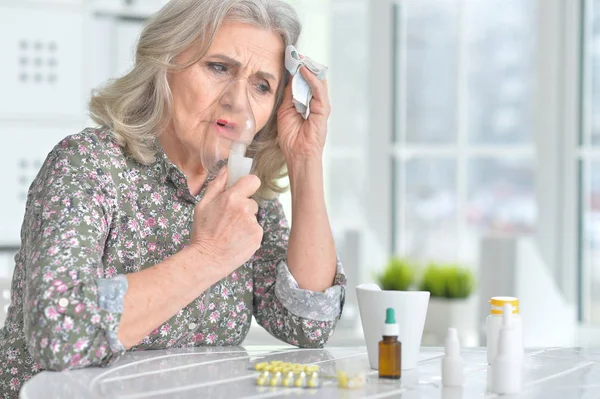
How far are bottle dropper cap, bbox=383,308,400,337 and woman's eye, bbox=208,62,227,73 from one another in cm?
73

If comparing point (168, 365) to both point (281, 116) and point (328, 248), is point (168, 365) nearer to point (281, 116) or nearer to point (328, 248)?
point (328, 248)

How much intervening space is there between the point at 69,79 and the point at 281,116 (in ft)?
6.01

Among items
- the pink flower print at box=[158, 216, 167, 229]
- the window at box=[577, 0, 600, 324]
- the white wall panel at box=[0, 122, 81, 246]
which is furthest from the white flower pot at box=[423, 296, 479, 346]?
the pink flower print at box=[158, 216, 167, 229]

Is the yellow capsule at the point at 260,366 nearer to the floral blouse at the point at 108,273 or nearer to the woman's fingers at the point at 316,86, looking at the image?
the floral blouse at the point at 108,273

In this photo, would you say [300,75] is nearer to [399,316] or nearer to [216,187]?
[216,187]

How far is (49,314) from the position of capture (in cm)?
147

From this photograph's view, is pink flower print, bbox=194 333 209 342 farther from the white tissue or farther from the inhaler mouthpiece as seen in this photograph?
the white tissue

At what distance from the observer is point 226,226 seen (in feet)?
5.64

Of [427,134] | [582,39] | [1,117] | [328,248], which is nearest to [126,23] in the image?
[1,117]

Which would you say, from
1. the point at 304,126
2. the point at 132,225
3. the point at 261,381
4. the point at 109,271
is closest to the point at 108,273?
the point at 109,271

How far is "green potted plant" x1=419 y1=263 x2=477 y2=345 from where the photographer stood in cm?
386

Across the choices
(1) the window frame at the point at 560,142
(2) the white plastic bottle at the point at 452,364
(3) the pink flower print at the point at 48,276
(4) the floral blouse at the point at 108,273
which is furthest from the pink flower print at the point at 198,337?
(1) the window frame at the point at 560,142

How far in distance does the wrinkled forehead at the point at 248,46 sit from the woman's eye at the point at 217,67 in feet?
0.06

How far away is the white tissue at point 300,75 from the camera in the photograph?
6.91 ft
